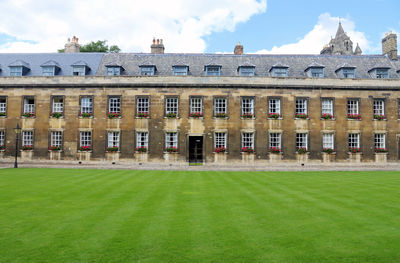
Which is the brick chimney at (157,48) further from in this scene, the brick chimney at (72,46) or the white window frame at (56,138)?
the white window frame at (56,138)

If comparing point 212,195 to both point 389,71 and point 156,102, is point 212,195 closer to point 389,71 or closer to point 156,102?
point 156,102

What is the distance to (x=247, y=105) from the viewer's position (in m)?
26.9

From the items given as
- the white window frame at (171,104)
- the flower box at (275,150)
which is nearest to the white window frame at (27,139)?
the white window frame at (171,104)

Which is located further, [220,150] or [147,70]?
[147,70]

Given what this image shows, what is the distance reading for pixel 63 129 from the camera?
88.3ft

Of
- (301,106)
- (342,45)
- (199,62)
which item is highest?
(342,45)

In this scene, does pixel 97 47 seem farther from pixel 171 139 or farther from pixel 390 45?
pixel 390 45

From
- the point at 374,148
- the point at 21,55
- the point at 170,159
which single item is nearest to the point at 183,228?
the point at 170,159

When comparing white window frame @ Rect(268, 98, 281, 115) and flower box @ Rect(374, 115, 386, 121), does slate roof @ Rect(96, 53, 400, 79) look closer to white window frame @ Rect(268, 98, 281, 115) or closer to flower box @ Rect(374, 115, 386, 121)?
white window frame @ Rect(268, 98, 281, 115)

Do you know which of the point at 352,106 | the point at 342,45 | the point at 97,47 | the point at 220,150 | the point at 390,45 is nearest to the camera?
the point at 220,150

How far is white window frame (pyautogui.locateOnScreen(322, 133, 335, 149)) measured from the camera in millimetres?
26719

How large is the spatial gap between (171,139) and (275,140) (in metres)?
11.0

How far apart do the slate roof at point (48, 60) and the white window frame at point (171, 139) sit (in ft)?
38.2

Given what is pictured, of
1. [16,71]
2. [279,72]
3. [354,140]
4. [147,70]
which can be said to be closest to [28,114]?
[16,71]
